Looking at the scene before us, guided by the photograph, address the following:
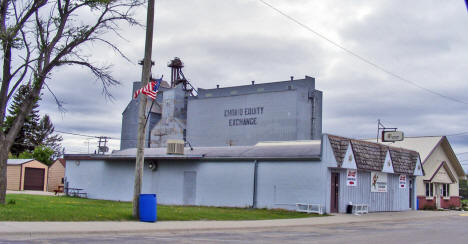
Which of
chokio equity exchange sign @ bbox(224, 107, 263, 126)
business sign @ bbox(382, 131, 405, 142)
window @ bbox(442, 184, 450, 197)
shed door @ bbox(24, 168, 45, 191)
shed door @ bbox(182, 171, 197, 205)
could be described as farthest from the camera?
chokio equity exchange sign @ bbox(224, 107, 263, 126)

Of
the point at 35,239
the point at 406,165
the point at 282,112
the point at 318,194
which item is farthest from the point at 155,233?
the point at 282,112

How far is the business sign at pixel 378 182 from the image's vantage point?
3278cm

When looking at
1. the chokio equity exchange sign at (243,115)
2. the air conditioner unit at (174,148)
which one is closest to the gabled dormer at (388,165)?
the air conditioner unit at (174,148)

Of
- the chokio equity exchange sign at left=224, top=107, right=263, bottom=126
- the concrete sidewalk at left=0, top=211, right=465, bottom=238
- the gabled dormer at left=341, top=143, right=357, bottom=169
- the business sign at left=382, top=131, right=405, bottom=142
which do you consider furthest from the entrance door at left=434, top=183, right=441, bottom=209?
the concrete sidewalk at left=0, top=211, right=465, bottom=238

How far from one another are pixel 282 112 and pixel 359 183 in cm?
2154

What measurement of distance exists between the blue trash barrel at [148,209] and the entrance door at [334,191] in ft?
43.5

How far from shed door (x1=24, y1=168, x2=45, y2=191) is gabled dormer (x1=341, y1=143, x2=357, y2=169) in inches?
1293

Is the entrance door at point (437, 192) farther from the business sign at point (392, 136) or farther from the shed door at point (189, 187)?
the shed door at point (189, 187)

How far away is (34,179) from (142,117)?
35011mm

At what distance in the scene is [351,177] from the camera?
3023cm

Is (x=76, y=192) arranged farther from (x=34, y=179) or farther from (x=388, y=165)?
(x=388, y=165)

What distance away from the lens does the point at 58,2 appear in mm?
21688

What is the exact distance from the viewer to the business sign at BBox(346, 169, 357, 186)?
98.3ft

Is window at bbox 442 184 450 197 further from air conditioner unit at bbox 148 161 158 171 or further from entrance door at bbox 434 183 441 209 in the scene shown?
air conditioner unit at bbox 148 161 158 171
